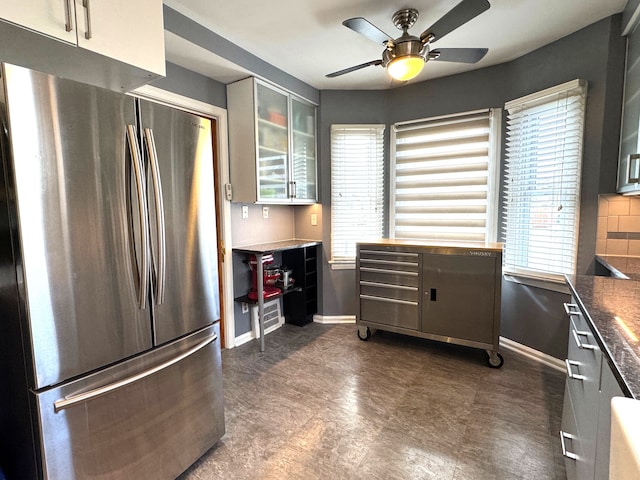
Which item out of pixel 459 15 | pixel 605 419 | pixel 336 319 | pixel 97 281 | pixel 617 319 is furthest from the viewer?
pixel 336 319

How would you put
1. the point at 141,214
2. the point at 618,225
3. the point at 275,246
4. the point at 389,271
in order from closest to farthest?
the point at 141,214 < the point at 618,225 < the point at 389,271 < the point at 275,246

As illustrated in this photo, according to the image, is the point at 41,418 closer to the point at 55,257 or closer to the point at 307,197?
the point at 55,257

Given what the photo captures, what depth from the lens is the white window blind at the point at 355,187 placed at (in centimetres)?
344

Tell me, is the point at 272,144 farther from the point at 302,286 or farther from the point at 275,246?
the point at 302,286

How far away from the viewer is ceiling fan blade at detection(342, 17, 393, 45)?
5.51 feet

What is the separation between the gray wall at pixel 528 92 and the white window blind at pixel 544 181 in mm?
78

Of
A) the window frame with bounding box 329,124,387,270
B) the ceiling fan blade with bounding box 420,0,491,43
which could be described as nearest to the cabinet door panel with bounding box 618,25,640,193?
the ceiling fan blade with bounding box 420,0,491,43

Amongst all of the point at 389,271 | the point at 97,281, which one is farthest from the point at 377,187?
the point at 97,281

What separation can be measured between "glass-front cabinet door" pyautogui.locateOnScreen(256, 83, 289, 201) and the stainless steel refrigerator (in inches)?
50.1

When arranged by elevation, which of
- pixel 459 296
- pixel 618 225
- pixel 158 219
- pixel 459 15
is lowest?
pixel 459 296

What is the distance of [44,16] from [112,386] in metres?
1.33

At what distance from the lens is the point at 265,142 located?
283 centimetres

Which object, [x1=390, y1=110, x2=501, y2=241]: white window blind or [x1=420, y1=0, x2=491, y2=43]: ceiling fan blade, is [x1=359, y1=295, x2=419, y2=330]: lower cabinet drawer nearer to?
[x1=390, y1=110, x2=501, y2=241]: white window blind

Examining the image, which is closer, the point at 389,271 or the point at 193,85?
the point at 193,85
